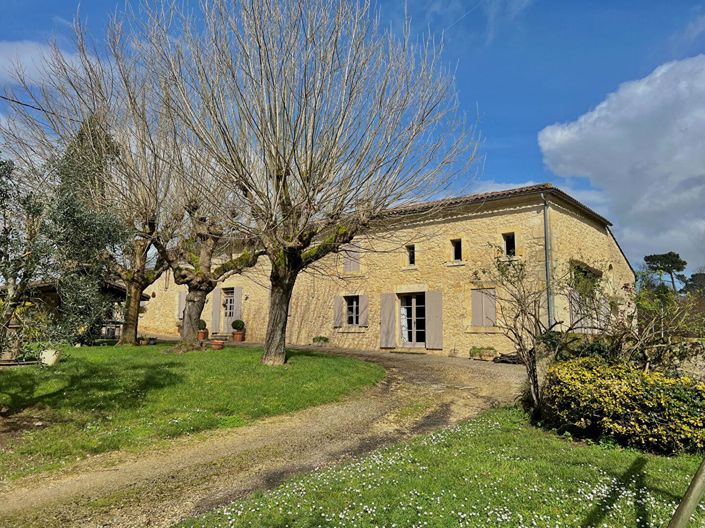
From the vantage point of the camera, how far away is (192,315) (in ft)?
41.7

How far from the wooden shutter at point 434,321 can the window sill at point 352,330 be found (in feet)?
9.19

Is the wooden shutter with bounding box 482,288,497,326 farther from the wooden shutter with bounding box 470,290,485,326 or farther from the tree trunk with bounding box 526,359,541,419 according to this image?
the tree trunk with bounding box 526,359,541,419

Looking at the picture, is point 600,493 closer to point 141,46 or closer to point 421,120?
point 421,120

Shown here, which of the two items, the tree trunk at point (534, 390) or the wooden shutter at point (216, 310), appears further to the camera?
the wooden shutter at point (216, 310)

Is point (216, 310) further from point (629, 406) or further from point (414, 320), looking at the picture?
point (629, 406)

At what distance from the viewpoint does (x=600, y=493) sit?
3.76m

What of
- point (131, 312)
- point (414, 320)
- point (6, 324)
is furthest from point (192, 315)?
point (414, 320)

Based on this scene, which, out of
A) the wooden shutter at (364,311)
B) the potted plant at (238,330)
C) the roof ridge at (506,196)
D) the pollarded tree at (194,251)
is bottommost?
the potted plant at (238,330)

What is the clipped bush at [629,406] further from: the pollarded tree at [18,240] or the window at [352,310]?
the window at [352,310]

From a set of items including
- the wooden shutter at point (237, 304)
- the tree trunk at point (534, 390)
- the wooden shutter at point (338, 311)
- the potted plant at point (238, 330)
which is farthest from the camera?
the wooden shutter at point (237, 304)

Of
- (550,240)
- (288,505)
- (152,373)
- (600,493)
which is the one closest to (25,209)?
(152,373)

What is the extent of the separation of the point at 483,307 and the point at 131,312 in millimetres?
11635

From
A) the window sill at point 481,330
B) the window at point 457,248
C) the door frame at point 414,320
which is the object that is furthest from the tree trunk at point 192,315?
the window at point 457,248

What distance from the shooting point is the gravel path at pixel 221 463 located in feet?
12.5
